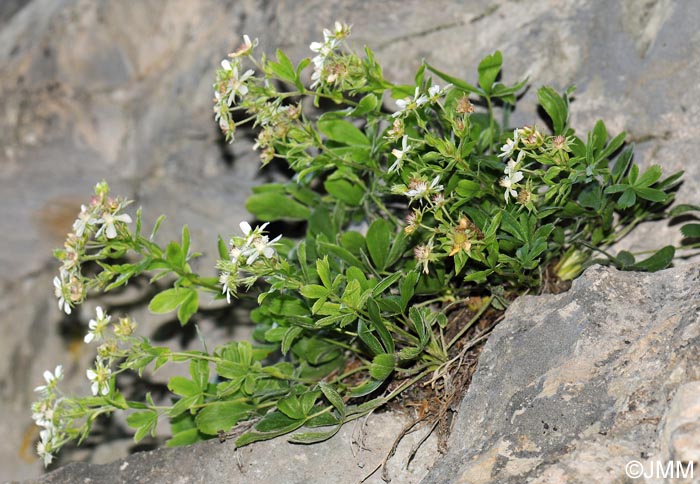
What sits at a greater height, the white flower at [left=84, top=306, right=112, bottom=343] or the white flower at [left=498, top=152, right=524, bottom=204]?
the white flower at [left=498, top=152, right=524, bottom=204]

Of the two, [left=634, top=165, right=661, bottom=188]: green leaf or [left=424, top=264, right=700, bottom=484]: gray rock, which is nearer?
[left=424, top=264, right=700, bottom=484]: gray rock

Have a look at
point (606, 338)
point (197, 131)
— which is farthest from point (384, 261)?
point (197, 131)

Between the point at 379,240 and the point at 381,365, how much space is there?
342mm

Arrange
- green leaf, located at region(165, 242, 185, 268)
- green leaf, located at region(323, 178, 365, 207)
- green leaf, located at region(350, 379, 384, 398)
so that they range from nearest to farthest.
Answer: green leaf, located at region(350, 379, 384, 398)
green leaf, located at region(165, 242, 185, 268)
green leaf, located at region(323, 178, 365, 207)

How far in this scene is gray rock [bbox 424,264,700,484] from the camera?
136cm

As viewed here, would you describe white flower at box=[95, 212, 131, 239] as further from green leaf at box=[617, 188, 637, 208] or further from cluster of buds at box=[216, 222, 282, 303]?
green leaf at box=[617, 188, 637, 208]

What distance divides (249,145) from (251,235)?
1.24m

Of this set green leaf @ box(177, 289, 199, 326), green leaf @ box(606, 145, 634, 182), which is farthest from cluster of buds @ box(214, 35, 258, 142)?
green leaf @ box(606, 145, 634, 182)

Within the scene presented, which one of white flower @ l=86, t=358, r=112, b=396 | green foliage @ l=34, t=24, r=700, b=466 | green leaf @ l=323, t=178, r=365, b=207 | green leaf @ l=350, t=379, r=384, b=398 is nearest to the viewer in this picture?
green foliage @ l=34, t=24, r=700, b=466

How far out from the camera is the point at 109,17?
3312 millimetres

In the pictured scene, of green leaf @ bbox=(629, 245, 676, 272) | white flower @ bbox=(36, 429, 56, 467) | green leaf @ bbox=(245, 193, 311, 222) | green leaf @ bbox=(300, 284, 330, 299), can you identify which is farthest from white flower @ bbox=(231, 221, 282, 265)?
green leaf @ bbox=(629, 245, 676, 272)

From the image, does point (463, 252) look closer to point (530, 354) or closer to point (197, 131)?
point (530, 354)

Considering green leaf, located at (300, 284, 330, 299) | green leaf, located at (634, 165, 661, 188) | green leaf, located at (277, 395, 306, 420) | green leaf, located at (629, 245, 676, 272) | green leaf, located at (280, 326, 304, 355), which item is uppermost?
green leaf, located at (634, 165, 661, 188)

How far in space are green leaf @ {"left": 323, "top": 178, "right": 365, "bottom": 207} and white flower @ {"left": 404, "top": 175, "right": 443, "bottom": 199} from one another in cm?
53
